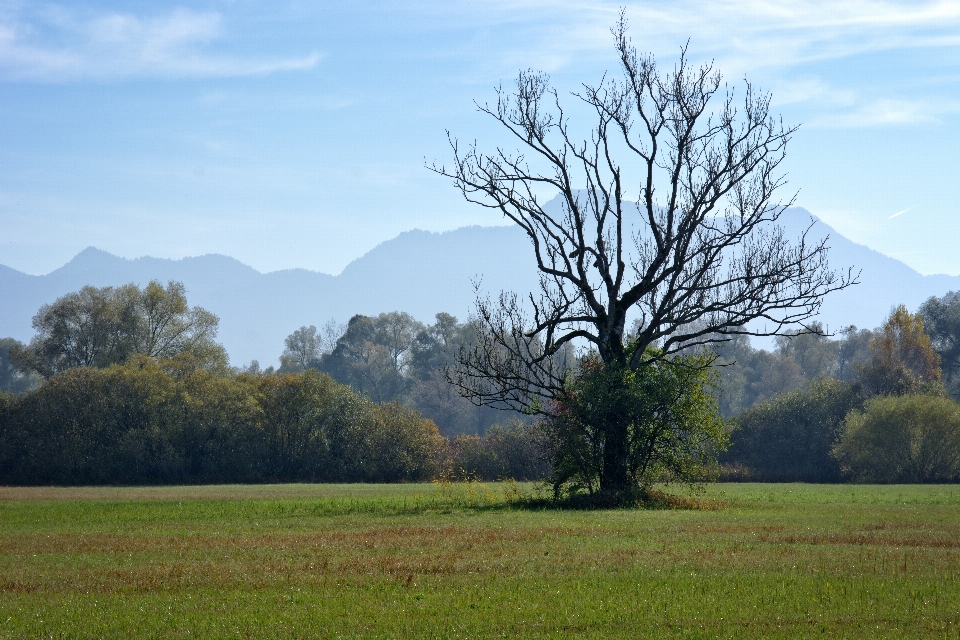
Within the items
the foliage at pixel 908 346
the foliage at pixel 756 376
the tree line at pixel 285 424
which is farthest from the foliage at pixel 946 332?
the foliage at pixel 756 376

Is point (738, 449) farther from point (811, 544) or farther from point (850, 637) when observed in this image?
point (850, 637)

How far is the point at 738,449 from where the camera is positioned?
69.9 meters

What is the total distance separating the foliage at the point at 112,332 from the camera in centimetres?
8344

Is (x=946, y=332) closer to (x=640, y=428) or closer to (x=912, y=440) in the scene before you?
(x=912, y=440)

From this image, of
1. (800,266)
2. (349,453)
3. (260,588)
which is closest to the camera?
(260,588)

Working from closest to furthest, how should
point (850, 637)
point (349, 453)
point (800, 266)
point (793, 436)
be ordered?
point (850, 637)
point (800, 266)
point (349, 453)
point (793, 436)

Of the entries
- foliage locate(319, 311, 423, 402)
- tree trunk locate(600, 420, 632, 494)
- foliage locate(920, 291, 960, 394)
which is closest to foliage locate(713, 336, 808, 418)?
foliage locate(920, 291, 960, 394)

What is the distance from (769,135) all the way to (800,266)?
182 inches

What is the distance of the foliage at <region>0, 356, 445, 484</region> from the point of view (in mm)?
60594

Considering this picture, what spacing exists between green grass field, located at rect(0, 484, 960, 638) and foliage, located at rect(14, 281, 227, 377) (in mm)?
63545

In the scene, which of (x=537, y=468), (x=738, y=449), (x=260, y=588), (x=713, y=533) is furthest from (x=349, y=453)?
(x=260, y=588)

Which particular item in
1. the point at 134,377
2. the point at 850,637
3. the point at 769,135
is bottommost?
the point at 850,637

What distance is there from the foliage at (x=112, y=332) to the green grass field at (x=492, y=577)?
63545mm

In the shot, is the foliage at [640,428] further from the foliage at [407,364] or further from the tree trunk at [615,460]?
the foliage at [407,364]
